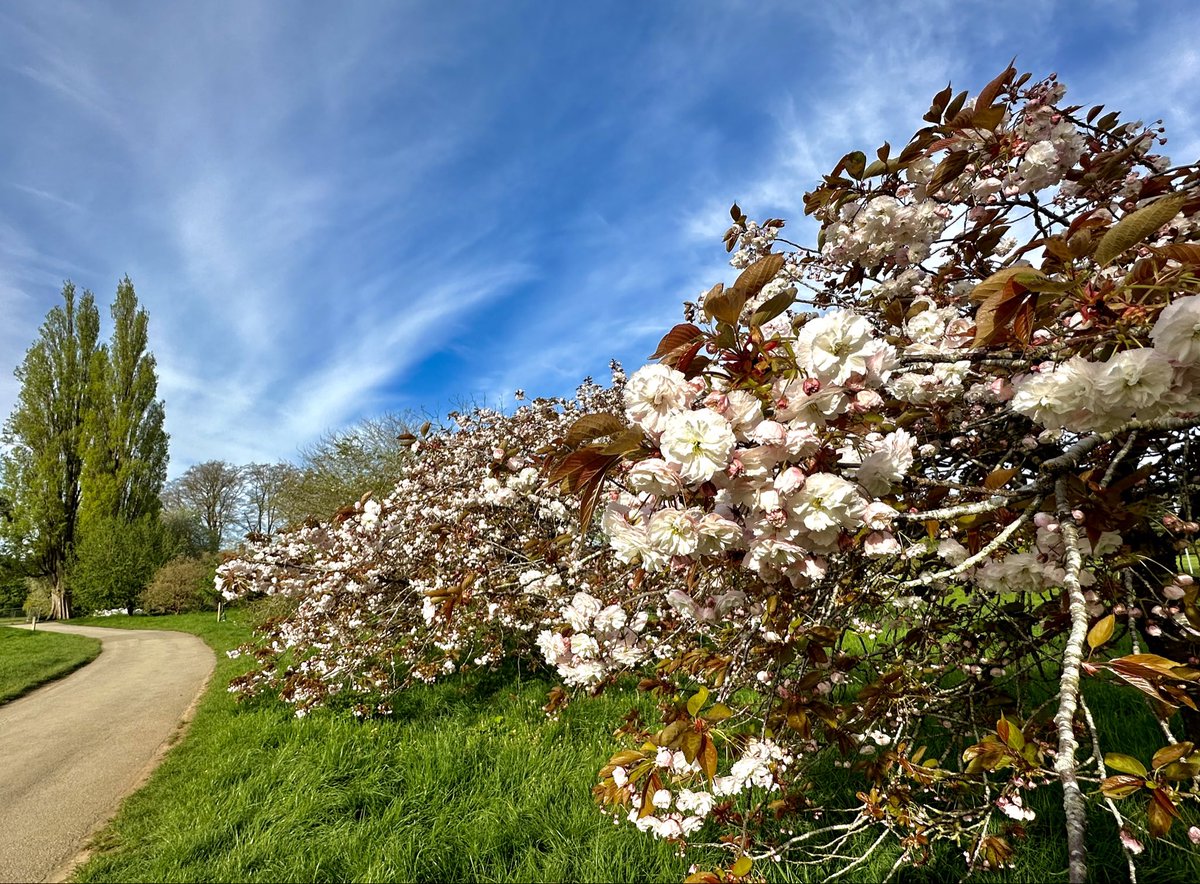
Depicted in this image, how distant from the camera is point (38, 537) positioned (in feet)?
68.2

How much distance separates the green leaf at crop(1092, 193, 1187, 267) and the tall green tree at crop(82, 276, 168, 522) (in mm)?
27408

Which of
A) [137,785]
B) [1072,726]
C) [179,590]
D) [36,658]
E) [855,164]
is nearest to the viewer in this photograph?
[1072,726]

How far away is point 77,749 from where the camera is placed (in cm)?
494

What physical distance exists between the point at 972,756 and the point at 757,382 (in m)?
1.08

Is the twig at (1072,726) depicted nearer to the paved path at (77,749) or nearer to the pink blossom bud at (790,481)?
the pink blossom bud at (790,481)

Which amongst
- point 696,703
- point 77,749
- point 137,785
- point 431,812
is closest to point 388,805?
point 431,812

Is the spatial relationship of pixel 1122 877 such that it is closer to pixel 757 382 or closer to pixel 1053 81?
pixel 757 382

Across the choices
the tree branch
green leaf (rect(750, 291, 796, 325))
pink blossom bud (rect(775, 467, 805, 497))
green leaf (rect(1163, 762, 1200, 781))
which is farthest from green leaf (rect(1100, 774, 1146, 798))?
green leaf (rect(750, 291, 796, 325))

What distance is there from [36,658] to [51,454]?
16.2 metres

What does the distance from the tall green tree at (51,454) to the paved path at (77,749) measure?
16.5 m

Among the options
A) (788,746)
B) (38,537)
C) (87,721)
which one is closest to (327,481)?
(87,721)

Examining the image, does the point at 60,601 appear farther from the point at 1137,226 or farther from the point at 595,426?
the point at 1137,226

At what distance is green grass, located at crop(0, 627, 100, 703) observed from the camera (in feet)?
25.1

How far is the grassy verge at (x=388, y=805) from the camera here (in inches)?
106
